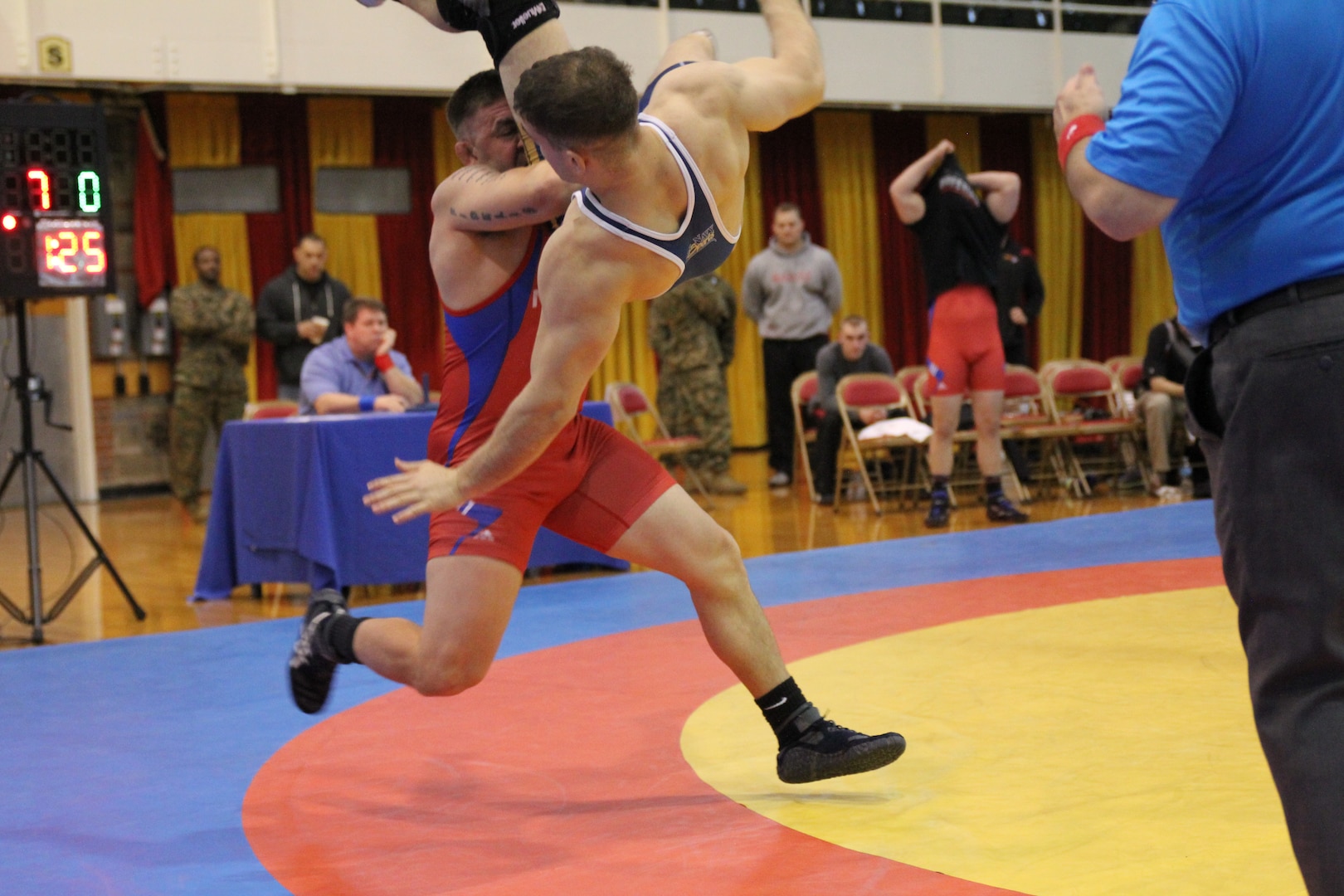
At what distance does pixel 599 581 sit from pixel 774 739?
111 inches

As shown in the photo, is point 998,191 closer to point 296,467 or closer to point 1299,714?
point 296,467

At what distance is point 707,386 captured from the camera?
10.2 m

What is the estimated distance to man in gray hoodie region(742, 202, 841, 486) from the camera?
10336mm

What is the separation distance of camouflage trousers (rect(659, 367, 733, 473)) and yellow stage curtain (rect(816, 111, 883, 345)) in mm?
4675

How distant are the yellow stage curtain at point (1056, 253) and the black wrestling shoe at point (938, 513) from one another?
8260 mm

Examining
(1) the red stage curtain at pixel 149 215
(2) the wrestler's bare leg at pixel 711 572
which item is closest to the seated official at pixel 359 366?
(2) the wrestler's bare leg at pixel 711 572

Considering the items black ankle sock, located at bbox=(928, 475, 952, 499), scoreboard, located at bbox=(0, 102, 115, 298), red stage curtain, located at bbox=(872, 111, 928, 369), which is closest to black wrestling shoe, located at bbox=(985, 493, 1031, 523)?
black ankle sock, located at bbox=(928, 475, 952, 499)

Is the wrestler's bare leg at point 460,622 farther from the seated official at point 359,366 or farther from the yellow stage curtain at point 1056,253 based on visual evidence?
the yellow stage curtain at point 1056,253

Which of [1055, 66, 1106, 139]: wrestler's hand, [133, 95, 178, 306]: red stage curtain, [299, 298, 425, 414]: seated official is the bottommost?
[299, 298, 425, 414]: seated official

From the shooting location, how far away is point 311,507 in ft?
19.6

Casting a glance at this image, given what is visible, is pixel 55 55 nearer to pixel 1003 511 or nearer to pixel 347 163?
pixel 347 163

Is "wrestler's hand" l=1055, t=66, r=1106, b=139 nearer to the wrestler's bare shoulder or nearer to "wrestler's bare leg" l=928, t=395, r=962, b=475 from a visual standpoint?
the wrestler's bare shoulder

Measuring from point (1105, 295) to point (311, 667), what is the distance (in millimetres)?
14412

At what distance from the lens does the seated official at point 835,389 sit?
930cm
